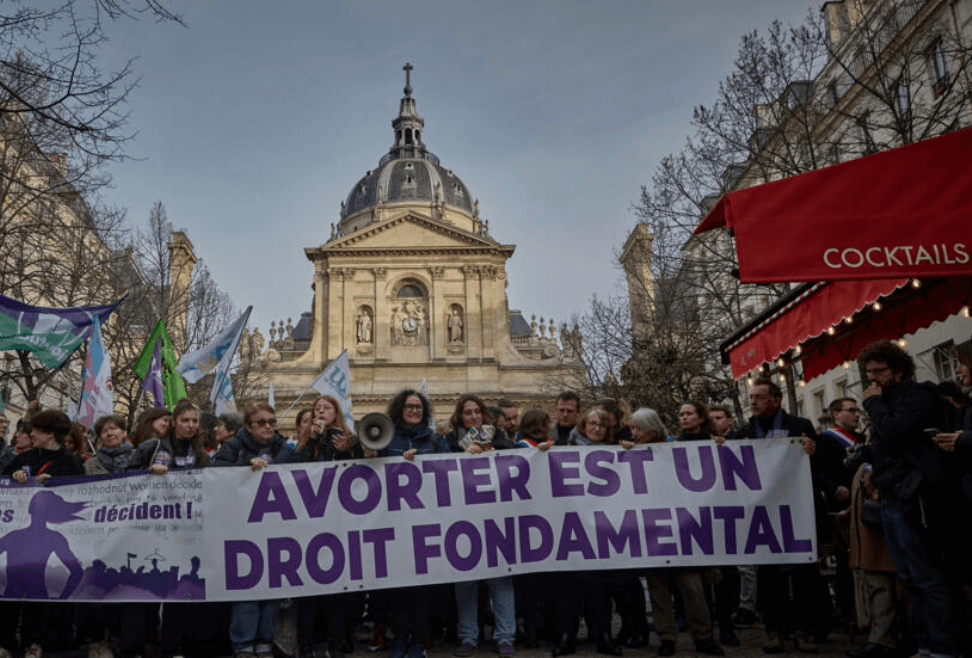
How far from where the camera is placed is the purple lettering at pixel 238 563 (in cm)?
626

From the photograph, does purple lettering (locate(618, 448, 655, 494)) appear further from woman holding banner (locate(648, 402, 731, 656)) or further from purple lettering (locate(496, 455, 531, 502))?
purple lettering (locate(496, 455, 531, 502))

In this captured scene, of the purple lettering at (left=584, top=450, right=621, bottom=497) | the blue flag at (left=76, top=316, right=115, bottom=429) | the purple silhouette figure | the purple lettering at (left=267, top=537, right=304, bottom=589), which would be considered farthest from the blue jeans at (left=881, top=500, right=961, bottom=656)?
the blue flag at (left=76, top=316, right=115, bottom=429)

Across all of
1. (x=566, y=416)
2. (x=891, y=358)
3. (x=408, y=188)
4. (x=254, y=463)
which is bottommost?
(x=254, y=463)

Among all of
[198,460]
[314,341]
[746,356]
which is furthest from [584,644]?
[314,341]

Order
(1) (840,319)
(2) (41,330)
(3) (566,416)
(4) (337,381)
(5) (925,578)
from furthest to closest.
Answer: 1. (4) (337,381)
2. (2) (41,330)
3. (1) (840,319)
4. (3) (566,416)
5. (5) (925,578)

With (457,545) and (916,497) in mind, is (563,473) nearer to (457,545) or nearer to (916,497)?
(457,545)

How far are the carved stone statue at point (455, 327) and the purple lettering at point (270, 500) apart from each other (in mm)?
43299

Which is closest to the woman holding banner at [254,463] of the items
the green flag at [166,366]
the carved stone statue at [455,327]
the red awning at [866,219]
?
the red awning at [866,219]

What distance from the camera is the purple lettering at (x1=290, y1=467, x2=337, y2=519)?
6447mm

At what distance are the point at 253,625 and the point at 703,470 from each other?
3771 mm

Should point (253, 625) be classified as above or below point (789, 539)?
below

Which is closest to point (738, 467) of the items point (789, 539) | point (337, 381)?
point (789, 539)

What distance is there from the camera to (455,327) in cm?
5006

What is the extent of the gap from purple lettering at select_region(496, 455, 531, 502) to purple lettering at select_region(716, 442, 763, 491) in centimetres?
162
